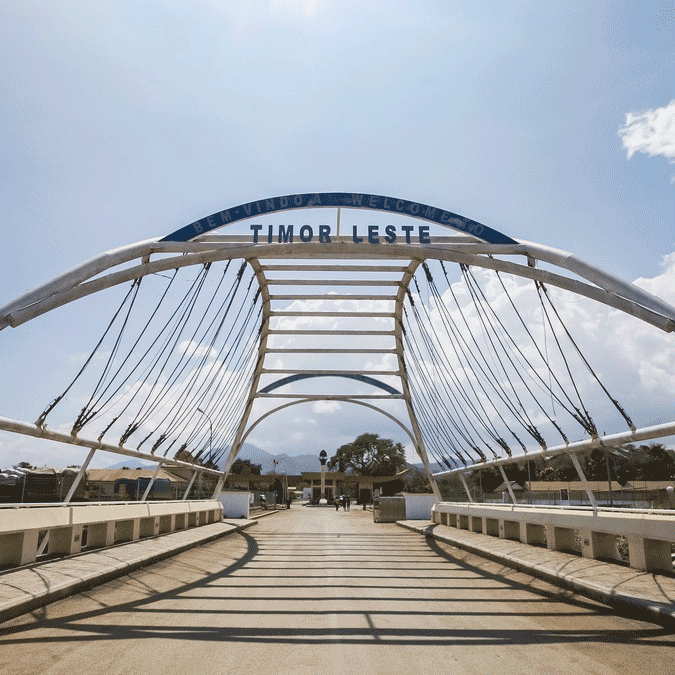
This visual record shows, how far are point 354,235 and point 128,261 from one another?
15.5 feet

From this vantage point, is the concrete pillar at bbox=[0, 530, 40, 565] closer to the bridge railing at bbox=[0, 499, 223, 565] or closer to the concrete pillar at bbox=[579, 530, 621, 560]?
the bridge railing at bbox=[0, 499, 223, 565]

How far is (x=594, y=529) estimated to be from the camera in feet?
38.7

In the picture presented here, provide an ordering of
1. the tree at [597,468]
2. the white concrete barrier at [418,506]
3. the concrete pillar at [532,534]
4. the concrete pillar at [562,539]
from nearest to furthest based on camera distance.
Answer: the concrete pillar at [562,539], the concrete pillar at [532,534], the white concrete barrier at [418,506], the tree at [597,468]

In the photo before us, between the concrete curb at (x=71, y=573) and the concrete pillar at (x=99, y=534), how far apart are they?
245 mm

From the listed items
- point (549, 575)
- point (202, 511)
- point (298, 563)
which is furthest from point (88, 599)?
point (202, 511)

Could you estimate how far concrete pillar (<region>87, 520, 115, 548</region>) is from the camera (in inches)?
564

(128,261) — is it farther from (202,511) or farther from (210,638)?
(202,511)

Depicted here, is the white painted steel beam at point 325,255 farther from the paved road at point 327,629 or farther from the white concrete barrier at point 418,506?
the white concrete barrier at point 418,506

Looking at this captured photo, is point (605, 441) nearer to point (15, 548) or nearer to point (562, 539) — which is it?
point (562, 539)

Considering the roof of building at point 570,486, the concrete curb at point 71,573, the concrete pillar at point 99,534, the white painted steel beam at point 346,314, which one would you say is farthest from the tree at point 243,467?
the concrete pillar at point 99,534

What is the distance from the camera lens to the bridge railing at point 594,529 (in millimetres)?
10078

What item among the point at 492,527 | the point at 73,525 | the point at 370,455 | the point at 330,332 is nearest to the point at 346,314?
the point at 330,332

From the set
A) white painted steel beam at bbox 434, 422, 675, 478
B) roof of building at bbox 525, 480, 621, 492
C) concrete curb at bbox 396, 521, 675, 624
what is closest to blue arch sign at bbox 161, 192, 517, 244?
white painted steel beam at bbox 434, 422, 675, 478

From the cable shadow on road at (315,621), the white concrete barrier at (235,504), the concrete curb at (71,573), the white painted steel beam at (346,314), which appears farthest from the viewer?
the white concrete barrier at (235,504)
